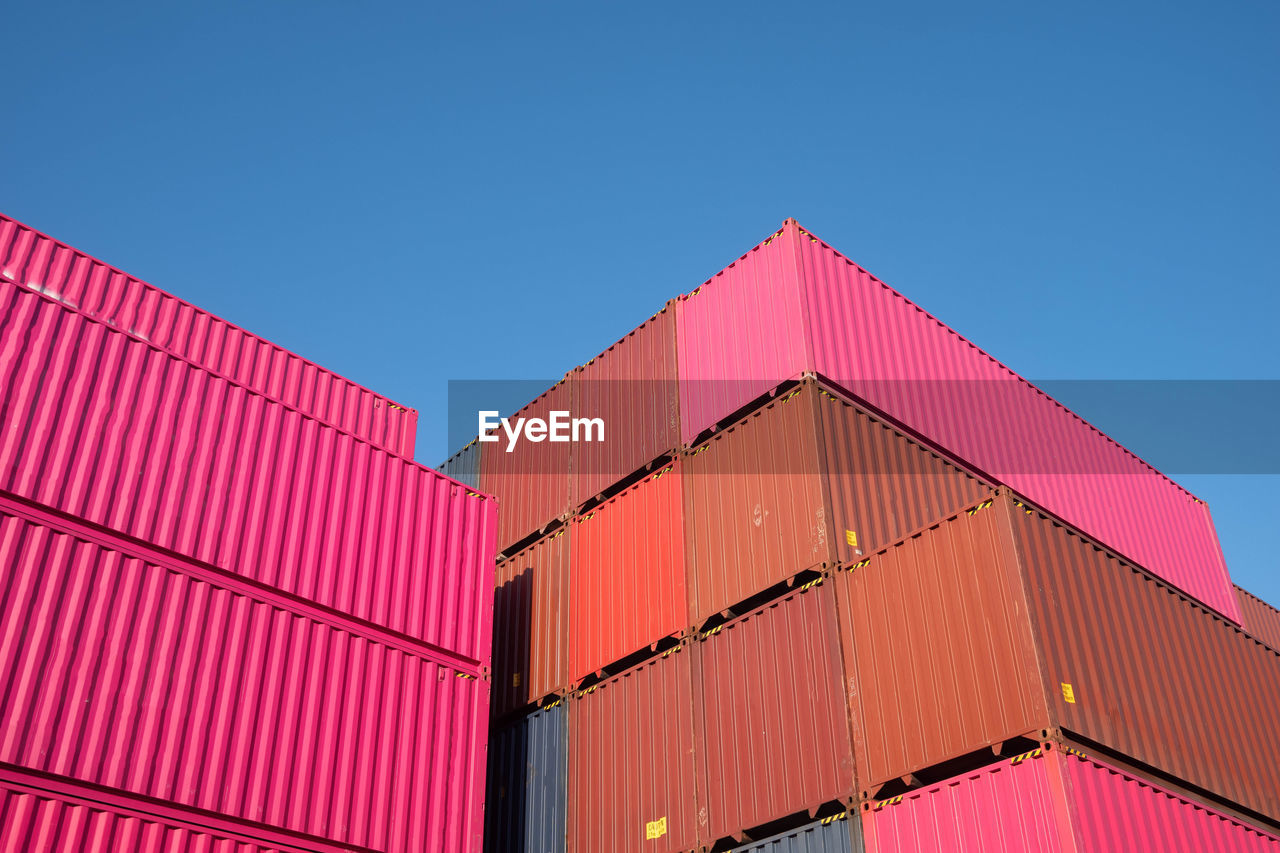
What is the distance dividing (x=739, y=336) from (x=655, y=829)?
7251 millimetres

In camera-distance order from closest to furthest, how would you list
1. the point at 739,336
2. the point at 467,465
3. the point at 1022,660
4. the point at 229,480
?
the point at 1022,660 → the point at 229,480 → the point at 739,336 → the point at 467,465

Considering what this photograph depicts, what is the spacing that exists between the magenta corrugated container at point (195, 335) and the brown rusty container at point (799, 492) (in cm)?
493

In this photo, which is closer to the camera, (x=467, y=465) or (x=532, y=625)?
(x=532, y=625)

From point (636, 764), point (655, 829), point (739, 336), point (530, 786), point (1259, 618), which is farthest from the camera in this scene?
point (1259, 618)

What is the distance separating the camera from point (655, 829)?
44.8ft

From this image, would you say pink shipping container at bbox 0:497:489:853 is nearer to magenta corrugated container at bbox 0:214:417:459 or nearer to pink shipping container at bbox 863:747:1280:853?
magenta corrugated container at bbox 0:214:417:459

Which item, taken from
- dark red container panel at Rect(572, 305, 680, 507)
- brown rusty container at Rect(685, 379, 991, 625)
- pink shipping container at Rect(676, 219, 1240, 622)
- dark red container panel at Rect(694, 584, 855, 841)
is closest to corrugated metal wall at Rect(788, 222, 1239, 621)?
pink shipping container at Rect(676, 219, 1240, 622)

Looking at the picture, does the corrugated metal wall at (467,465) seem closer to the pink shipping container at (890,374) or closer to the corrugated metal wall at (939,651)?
the pink shipping container at (890,374)

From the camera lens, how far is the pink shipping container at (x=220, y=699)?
10234mm

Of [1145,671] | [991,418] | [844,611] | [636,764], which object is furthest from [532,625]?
[1145,671]

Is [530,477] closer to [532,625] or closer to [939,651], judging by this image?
[532,625]

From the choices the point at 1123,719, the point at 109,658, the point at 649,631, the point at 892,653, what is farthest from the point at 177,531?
the point at 1123,719

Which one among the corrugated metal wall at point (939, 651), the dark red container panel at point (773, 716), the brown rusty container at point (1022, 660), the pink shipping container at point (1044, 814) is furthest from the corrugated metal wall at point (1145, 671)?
the dark red container panel at point (773, 716)

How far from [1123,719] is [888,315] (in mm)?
8137
